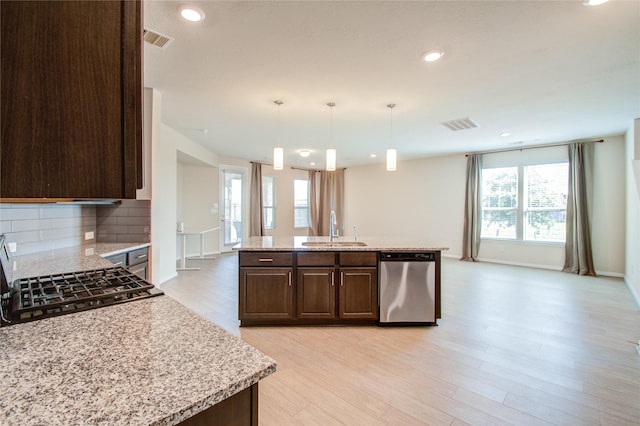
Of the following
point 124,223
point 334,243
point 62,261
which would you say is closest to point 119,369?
point 62,261

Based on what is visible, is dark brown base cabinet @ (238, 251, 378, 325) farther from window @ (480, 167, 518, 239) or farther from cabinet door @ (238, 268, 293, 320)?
window @ (480, 167, 518, 239)

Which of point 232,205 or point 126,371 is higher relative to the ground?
point 232,205

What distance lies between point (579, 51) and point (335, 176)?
716 centimetres

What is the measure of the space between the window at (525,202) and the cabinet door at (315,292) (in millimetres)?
5180

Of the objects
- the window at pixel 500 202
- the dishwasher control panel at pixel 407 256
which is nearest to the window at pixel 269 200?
the window at pixel 500 202

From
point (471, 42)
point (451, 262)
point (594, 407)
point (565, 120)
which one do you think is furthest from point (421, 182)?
point (594, 407)

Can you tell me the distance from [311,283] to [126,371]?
232 centimetres

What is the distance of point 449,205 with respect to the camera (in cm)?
697

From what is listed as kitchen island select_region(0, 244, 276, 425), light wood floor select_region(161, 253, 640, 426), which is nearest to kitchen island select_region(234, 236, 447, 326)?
light wood floor select_region(161, 253, 640, 426)

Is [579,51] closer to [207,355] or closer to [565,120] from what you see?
[565,120]

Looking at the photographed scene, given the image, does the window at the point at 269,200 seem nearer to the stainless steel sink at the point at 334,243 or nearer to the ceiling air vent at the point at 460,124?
the stainless steel sink at the point at 334,243

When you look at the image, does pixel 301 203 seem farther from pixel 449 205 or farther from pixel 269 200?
pixel 449 205

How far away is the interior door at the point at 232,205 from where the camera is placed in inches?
283

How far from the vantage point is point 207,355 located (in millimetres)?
769
